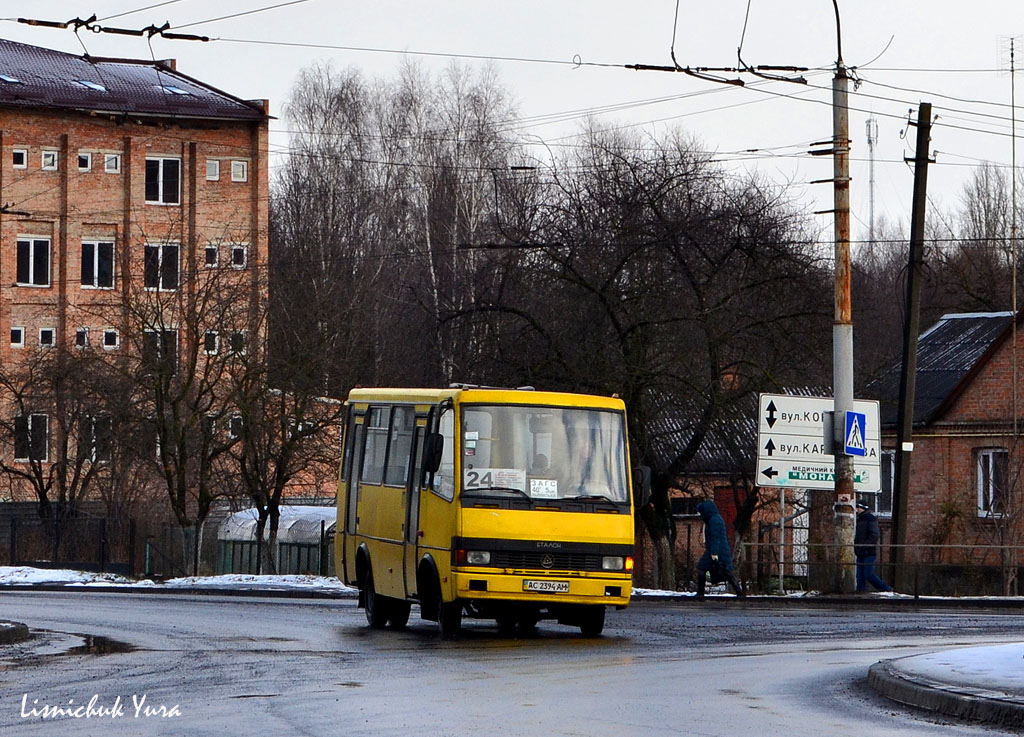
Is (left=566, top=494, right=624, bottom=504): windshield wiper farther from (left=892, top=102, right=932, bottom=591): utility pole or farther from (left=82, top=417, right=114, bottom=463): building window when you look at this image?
(left=82, top=417, right=114, bottom=463): building window

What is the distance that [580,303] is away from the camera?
34500 millimetres

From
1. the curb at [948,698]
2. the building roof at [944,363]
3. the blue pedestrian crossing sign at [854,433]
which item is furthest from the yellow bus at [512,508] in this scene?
the building roof at [944,363]

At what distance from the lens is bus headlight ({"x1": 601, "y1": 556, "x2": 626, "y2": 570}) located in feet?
62.7

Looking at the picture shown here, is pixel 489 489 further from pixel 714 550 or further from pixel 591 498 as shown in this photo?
pixel 714 550

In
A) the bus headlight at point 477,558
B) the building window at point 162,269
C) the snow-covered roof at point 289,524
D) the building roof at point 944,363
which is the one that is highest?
the building window at point 162,269

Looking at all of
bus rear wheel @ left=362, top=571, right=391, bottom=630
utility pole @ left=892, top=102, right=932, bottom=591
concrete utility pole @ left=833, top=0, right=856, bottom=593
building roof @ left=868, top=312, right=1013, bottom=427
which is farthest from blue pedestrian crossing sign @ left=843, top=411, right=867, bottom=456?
building roof @ left=868, top=312, right=1013, bottom=427

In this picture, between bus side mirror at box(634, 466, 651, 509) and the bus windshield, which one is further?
bus side mirror at box(634, 466, 651, 509)

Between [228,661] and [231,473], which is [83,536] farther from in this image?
[228,661]

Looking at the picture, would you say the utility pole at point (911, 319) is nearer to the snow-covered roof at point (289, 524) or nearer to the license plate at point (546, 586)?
the license plate at point (546, 586)

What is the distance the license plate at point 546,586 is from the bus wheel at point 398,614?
2680 millimetres

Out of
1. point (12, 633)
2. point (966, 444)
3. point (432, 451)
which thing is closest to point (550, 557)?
point (432, 451)

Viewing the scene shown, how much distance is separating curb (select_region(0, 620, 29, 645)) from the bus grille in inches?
205

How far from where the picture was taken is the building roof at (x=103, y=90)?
209 feet

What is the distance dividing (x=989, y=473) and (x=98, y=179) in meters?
36.2
